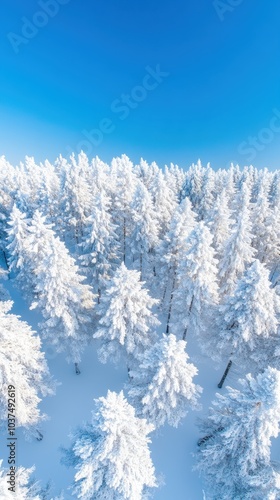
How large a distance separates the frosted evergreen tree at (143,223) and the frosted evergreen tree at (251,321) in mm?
12519

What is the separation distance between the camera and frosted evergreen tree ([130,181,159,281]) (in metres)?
29.1

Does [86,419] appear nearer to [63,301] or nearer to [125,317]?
[125,317]

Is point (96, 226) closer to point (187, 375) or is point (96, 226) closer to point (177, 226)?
point (177, 226)

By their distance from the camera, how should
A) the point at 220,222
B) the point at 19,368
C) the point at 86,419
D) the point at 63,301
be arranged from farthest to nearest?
1. the point at 220,222
2. the point at 63,301
3. the point at 86,419
4. the point at 19,368

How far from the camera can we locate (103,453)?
11203 mm

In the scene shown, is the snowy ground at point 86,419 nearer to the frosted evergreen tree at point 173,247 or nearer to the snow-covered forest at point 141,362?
the snow-covered forest at point 141,362

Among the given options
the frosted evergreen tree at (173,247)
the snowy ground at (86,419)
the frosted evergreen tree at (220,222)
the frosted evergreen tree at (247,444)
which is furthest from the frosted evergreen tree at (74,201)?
the frosted evergreen tree at (247,444)

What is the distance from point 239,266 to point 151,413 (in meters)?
15.5

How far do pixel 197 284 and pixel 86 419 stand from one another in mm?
13571

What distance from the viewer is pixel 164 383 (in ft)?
51.1

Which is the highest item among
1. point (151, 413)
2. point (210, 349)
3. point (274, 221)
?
point (274, 221)

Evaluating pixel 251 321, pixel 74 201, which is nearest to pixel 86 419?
pixel 251 321

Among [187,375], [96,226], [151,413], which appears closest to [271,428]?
[187,375]

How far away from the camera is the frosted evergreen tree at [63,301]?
64.3 ft
